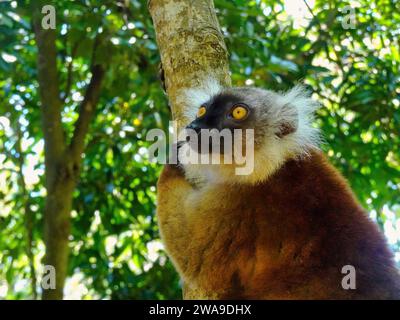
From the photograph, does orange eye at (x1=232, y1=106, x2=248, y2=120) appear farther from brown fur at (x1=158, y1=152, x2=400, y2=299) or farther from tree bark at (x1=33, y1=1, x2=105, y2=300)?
tree bark at (x1=33, y1=1, x2=105, y2=300)

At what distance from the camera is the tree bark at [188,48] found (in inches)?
157

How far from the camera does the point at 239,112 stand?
14.5 feet

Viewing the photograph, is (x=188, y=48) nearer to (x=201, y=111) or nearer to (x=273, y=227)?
(x=201, y=111)

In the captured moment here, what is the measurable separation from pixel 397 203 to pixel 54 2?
18.1ft

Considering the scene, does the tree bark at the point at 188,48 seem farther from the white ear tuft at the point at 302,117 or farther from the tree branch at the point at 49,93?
the tree branch at the point at 49,93

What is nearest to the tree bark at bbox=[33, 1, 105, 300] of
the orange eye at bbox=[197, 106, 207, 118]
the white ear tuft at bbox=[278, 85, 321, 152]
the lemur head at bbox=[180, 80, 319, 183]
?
the lemur head at bbox=[180, 80, 319, 183]

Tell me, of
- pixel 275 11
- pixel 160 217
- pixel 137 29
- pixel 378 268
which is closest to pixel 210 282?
pixel 160 217

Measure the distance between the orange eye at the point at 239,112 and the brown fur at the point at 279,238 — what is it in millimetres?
562

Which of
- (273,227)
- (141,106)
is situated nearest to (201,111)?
(273,227)

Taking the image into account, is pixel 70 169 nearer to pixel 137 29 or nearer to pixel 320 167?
pixel 137 29

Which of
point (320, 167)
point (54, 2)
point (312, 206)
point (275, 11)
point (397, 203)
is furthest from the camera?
point (275, 11)

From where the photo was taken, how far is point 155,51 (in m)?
7.26

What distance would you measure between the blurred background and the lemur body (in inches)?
98.8
